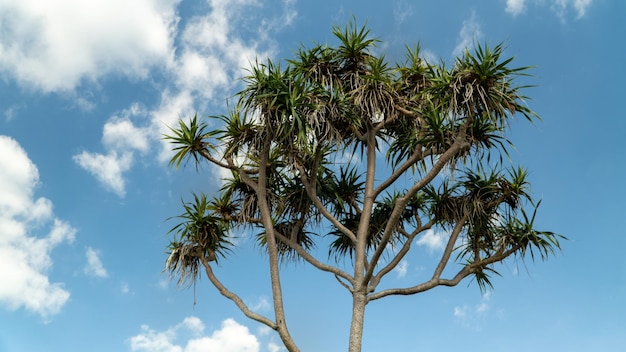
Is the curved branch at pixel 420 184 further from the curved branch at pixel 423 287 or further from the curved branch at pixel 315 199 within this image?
the curved branch at pixel 315 199

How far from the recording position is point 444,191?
1352 centimetres

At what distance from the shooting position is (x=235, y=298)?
512 inches

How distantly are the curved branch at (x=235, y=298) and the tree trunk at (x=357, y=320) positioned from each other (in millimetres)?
1310

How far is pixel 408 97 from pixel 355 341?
184 inches

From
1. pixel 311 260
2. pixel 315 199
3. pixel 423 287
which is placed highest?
pixel 315 199

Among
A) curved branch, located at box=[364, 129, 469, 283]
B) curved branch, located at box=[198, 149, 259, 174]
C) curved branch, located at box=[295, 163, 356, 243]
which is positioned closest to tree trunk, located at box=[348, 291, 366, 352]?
curved branch, located at box=[364, 129, 469, 283]

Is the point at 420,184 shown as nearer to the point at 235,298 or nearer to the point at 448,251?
the point at 448,251

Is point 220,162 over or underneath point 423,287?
over

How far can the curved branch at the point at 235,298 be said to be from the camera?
488 inches

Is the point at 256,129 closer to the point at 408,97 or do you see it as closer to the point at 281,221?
the point at 281,221

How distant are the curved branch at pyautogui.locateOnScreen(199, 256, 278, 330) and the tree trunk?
131 cm

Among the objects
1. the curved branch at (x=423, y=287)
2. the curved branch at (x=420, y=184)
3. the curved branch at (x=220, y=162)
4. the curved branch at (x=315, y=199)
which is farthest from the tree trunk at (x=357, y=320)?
the curved branch at (x=220, y=162)

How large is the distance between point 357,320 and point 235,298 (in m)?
2.34

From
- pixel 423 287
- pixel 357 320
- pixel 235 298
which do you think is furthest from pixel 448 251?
pixel 235 298
